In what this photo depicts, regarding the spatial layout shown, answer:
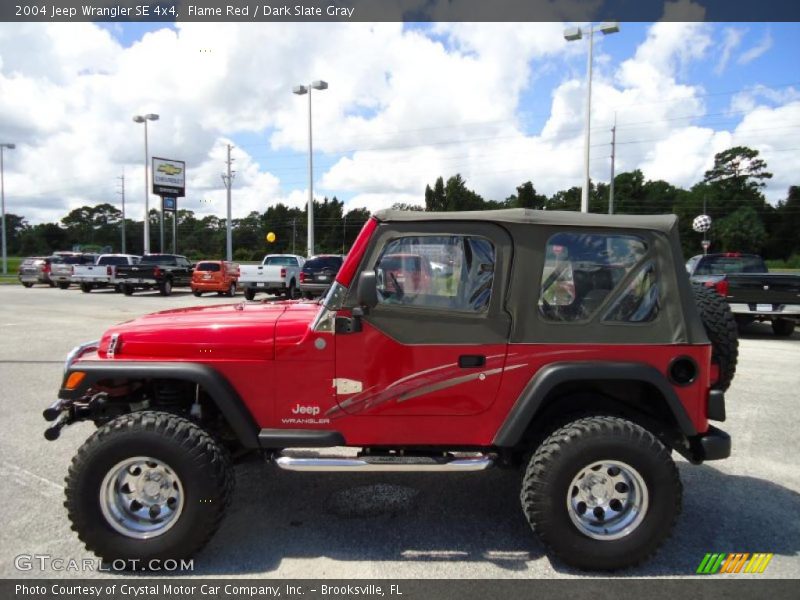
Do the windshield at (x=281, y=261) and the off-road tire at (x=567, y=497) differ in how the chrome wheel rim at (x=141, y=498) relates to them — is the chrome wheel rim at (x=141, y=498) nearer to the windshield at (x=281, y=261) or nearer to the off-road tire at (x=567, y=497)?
the off-road tire at (x=567, y=497)

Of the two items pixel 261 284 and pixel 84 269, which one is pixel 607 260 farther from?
pixel 84 269

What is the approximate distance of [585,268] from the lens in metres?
3.39

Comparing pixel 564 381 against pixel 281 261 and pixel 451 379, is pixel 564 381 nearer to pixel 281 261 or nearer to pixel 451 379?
pixel 451 379

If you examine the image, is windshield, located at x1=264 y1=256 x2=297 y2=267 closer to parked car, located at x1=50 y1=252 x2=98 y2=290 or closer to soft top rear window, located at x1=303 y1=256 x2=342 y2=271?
soft top rear window, located at x1=303 y1=256 x2=342 y2=271

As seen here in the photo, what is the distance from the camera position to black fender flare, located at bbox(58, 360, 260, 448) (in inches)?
127

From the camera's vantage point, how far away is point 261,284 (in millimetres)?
23062

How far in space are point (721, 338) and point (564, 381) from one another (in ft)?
3.76

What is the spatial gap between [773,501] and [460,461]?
2.45 metres

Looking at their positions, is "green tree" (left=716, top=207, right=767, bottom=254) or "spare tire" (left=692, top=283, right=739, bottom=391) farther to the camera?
"green tree" (left=716, top=207, right=767, bottom=254)

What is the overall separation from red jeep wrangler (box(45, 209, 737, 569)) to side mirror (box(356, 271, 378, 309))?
12 millimetres

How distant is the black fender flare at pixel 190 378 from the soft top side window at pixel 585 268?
72.4 inches

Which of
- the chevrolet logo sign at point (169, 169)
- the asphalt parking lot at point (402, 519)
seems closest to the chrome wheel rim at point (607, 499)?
the asphalt parking lot at point (402, 519)

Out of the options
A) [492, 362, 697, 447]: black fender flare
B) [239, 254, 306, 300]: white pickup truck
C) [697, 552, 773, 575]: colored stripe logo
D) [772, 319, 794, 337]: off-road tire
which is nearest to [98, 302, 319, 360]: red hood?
[492, 362, 697, 447]: black fender flare

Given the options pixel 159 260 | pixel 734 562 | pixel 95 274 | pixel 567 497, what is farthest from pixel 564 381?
pixel 95 274
